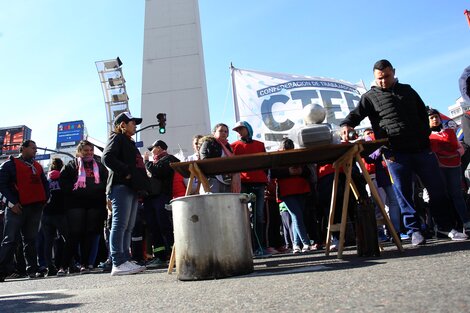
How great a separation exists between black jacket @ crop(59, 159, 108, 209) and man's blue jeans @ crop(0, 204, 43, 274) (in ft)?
1.29

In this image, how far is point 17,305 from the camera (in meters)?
2.59

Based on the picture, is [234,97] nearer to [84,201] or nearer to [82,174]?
[82,174]

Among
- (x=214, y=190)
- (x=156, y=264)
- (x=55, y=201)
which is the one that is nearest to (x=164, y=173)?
(x=214, y=190)

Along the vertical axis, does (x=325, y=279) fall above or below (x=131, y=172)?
below

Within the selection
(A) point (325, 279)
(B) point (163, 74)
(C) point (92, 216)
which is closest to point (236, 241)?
(A) point (325, 279)

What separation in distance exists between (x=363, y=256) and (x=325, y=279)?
4.21 feet

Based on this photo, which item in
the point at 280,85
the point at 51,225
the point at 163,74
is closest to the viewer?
the point at 51,225

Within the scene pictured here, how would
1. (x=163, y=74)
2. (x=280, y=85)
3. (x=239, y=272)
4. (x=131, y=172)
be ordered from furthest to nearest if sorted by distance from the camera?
1. (x=163, y=74)
2. (x=280, y=85)
3. (x=131, y=172)
4. (x=239, y=272)

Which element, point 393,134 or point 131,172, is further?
point 131,172

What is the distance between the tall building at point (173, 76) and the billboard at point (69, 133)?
44720mm

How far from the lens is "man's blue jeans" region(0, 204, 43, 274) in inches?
197

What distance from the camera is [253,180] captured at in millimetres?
5289

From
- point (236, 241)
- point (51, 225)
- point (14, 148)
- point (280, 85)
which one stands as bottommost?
point (236, 241)

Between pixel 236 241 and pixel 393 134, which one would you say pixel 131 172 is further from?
pixel 393 134
